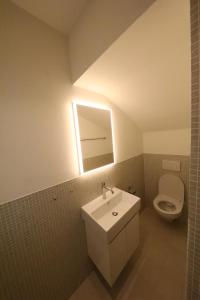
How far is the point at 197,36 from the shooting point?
514 mm

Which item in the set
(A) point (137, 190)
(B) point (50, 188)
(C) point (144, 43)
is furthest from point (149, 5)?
(A) point (137, 190)

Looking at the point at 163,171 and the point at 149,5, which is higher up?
the point at 149,5

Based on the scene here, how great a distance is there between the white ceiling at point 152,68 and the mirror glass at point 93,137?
266 mm

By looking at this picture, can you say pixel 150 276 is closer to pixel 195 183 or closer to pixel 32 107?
pixel 195 183

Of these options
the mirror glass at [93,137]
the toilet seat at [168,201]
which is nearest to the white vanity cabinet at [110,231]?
the mirror glass at [93,137]

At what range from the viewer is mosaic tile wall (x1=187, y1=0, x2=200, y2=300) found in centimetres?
52

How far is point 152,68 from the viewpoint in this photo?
3.34 feet

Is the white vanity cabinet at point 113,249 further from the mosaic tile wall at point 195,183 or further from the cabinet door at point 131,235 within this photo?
the mosaic tile wall at point 195,183

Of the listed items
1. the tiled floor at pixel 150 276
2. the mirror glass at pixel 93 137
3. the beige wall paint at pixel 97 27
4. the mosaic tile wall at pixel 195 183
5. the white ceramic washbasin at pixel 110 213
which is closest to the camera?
the mosaic tile wall at pixel 195 183

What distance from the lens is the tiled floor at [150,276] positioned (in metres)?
1.21

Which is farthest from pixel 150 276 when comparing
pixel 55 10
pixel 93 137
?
pixel 55 10

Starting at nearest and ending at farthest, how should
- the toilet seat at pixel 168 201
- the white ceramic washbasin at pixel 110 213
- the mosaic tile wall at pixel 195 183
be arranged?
the mosaic tile wall at pixel 195 183, the white ceramic washbasin at pixel 110 213, the toilet seat at pixel 168 201

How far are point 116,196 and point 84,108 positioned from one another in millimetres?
1168

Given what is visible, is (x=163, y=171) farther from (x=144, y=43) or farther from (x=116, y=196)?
(x=144, y=43)
